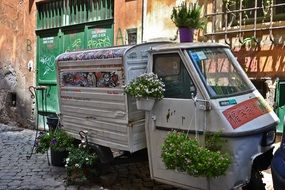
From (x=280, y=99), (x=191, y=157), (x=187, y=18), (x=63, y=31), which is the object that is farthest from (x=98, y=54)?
(x=63, y=31)

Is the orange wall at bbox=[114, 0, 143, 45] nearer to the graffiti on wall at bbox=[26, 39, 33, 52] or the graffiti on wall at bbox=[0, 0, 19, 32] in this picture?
the graffiti on wall at bbox=[26, 39, 33, 52]

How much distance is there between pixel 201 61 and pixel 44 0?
7.61 metres

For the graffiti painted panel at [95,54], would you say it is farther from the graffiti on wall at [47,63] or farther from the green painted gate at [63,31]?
the graffiti on wall at [47,63]

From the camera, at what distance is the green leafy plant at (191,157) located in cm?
449

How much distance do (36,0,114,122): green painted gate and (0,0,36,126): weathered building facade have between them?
33 cm

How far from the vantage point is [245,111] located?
4.84 meters

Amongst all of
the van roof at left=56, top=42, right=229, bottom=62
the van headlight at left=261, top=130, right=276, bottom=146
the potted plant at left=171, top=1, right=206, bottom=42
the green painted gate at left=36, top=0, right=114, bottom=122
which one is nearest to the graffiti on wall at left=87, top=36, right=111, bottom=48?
the green painted gate at left=36, top=0, right=114, bottom=122

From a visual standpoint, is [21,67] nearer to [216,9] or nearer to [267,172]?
[216,9]

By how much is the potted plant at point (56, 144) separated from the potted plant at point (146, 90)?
72.3 inches

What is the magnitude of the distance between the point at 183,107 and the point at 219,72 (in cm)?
63

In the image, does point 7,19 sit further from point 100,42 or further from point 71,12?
point 100,42

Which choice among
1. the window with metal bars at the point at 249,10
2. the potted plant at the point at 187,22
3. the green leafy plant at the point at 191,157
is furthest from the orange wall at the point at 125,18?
the green leafy plant at the point at 191,157

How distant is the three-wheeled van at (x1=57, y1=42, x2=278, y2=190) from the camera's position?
470 centimetres

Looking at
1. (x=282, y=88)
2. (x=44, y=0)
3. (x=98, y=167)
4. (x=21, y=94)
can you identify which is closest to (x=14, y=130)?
(x=21, y=94)
